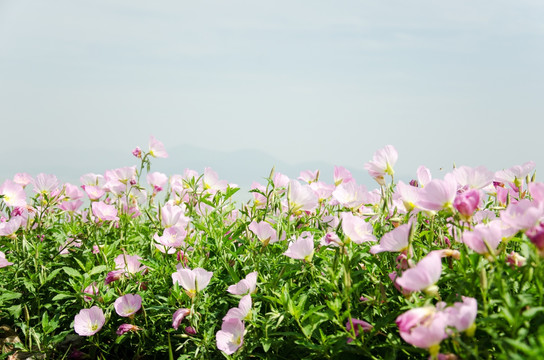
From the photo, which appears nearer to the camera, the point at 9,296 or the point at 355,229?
the point at 355,229

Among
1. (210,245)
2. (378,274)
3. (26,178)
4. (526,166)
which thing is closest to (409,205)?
(378,274)

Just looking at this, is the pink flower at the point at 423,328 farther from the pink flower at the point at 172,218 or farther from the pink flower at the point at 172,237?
the pink flower at the point at 172,218

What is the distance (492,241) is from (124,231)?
2154mm

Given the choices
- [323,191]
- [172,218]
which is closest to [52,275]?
[172,218]

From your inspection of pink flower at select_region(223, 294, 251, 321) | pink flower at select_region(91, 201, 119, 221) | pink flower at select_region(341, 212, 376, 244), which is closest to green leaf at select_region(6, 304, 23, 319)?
pink flower at select_region(91, 201, 119, 221)

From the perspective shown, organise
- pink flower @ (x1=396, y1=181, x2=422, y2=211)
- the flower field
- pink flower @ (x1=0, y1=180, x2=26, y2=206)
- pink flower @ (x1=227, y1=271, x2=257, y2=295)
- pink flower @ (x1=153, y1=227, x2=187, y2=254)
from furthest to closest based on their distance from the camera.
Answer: pink flower @ (x1=0, y1=180, x2=26, y2=206)
pink flower @ (x1=153, y1=227, x2=187, y2=254)
pink flower @ (x1=227, y1=271, x2=257, y2=295)
pink flower @ (x1=396, y1=181, x2=422, y2=211)
the flower field

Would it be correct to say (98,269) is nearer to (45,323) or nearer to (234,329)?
(45,323)

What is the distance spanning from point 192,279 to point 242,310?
25 cm

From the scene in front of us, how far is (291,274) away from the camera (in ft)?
7.61

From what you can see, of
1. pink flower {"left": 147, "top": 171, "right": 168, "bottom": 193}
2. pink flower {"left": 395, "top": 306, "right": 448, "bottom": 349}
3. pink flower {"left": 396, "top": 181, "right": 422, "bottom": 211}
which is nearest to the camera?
pink flower {"left": 395, "top": 306, "right": 448, "bottom": 349}


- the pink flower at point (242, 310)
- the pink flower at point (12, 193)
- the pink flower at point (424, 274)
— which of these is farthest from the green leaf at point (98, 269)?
the pink flower at point (424, 274)

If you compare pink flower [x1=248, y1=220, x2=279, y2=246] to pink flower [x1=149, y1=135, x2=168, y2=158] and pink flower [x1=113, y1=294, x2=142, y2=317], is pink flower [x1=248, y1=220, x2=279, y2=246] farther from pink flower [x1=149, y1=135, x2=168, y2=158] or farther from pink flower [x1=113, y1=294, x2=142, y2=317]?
pink flower [x1=149, y1=135, x2=168, y2=158]

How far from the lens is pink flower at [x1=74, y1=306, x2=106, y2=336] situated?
2400 millimetres

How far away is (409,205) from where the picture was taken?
1.92 m
